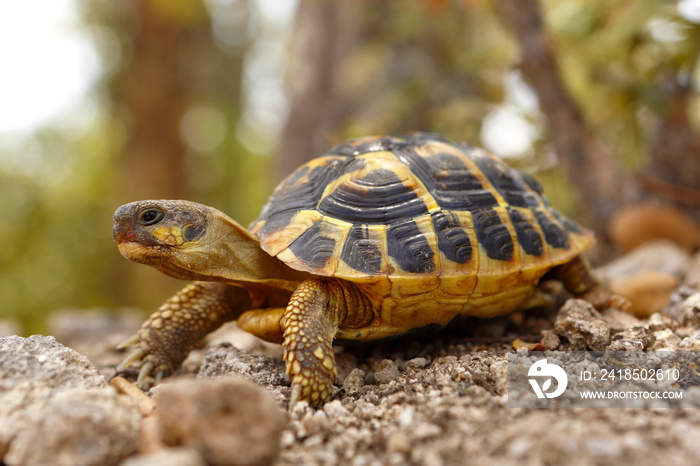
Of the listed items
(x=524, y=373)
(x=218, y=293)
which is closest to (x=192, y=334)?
(x=218, y=293)

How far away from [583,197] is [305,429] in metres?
3.63

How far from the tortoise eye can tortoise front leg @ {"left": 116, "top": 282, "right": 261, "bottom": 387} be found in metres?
0.53

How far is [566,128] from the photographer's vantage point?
3.98 m

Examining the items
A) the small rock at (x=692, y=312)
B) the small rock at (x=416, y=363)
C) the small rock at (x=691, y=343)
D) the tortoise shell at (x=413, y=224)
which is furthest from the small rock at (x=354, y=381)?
the small rock at (x=692, y=312)

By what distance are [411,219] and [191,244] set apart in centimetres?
99

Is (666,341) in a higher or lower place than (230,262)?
lower

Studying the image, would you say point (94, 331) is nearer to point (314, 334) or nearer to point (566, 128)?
point (314, 334)

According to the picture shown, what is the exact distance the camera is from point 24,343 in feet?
5.63

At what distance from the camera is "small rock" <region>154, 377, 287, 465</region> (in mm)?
1202

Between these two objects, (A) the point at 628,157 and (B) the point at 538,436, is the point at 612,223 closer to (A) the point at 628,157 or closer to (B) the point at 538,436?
(A) the point at 628,157

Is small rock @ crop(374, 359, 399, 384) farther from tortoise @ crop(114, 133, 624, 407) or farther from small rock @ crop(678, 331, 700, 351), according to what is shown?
small rock @ crop(678, 331, 700, 351)

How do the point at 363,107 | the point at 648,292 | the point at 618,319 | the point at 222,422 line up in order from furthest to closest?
the point at 363,107, the point at 648,292, the point at 618,319, the point at 222,422

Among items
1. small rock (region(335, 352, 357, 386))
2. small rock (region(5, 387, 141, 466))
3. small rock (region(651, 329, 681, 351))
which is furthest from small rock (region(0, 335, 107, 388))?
small rock (region(651, 329, 681, 351))

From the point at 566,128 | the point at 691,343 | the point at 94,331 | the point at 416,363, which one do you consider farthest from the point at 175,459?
the point at 566,128
